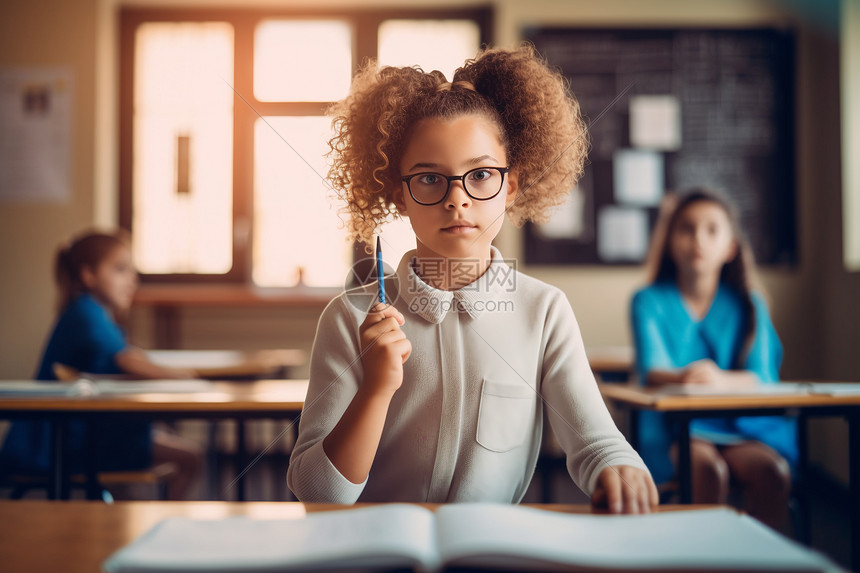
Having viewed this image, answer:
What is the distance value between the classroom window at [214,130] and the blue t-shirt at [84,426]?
1.62m

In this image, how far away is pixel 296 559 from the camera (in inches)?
A: 16.9

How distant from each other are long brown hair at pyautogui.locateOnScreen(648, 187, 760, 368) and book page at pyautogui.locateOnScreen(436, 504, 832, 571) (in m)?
1.67

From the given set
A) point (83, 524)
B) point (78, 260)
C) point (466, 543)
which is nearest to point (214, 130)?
point (78, 260)

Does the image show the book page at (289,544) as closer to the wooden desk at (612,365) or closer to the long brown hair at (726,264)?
the long brown hair at (726,264)

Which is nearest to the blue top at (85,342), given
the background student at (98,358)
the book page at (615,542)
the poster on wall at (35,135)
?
the background student at (98,358)

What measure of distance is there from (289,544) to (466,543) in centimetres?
13

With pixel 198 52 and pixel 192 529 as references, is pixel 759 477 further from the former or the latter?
pixel 198 52

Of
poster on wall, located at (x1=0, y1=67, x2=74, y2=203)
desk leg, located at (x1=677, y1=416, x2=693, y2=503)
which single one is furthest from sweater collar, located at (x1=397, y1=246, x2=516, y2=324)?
poster on wall, located at (x1=0, y1=67, x2=74, y2=203)

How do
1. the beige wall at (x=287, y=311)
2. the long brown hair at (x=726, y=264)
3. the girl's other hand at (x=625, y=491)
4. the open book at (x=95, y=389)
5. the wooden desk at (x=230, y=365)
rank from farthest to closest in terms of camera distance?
the beige wall at (x=287, y=311) → the wooden desk at (x=230, y=365) → the long brown hair at (x=726, y=264) → the open book at (x=95, y=389) → the girl's other hand at (x=625, y=491)

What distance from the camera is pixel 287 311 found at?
385 cm

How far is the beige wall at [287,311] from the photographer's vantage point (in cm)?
362

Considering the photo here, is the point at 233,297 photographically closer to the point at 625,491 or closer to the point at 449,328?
the point at 449,328

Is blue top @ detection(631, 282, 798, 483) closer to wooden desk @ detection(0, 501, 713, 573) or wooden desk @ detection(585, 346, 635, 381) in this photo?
wooden desk @ detection(585, 346, 635, 381)

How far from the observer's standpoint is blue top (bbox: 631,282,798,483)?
1922 mm
